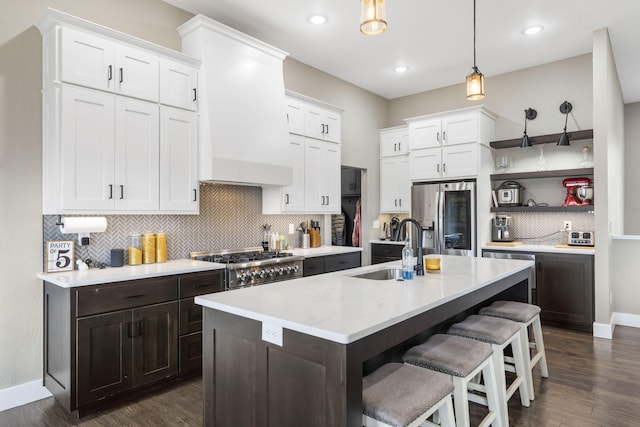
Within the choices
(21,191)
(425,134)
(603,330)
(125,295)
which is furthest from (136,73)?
(603,330)

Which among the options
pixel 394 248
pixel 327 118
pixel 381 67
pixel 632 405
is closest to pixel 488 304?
pixel 632 405

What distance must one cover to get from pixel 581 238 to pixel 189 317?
4348mm

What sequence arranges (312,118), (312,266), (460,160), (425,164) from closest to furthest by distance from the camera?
(312,266)
(312,118)
(460,160)
(425,164)

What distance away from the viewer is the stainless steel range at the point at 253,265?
3.42 m

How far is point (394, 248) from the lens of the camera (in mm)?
5582

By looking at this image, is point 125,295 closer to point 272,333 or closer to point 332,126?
point 272,333

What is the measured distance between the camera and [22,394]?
279 cm

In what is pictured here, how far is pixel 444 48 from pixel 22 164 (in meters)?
4.28

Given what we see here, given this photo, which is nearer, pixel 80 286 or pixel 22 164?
pixel 80 286

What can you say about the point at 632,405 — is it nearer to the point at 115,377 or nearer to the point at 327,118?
the point at 115,377

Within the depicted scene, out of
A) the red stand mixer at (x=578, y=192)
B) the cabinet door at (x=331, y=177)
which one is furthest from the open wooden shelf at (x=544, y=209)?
the cabinet door at (x=331, y=177)

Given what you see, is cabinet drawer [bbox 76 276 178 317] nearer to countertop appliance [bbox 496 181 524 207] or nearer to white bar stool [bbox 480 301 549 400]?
white bar stool [bbox 480 301 549 400]

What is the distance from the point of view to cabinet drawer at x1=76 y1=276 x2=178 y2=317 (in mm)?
2566

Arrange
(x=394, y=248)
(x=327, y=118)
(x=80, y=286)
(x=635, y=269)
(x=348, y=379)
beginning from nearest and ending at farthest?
1. (x=348, y=379)
2. (x=80, y=286)
3. (x=635, y=269)
4. (x=327, y=118)
5. (x=394, y=248)
